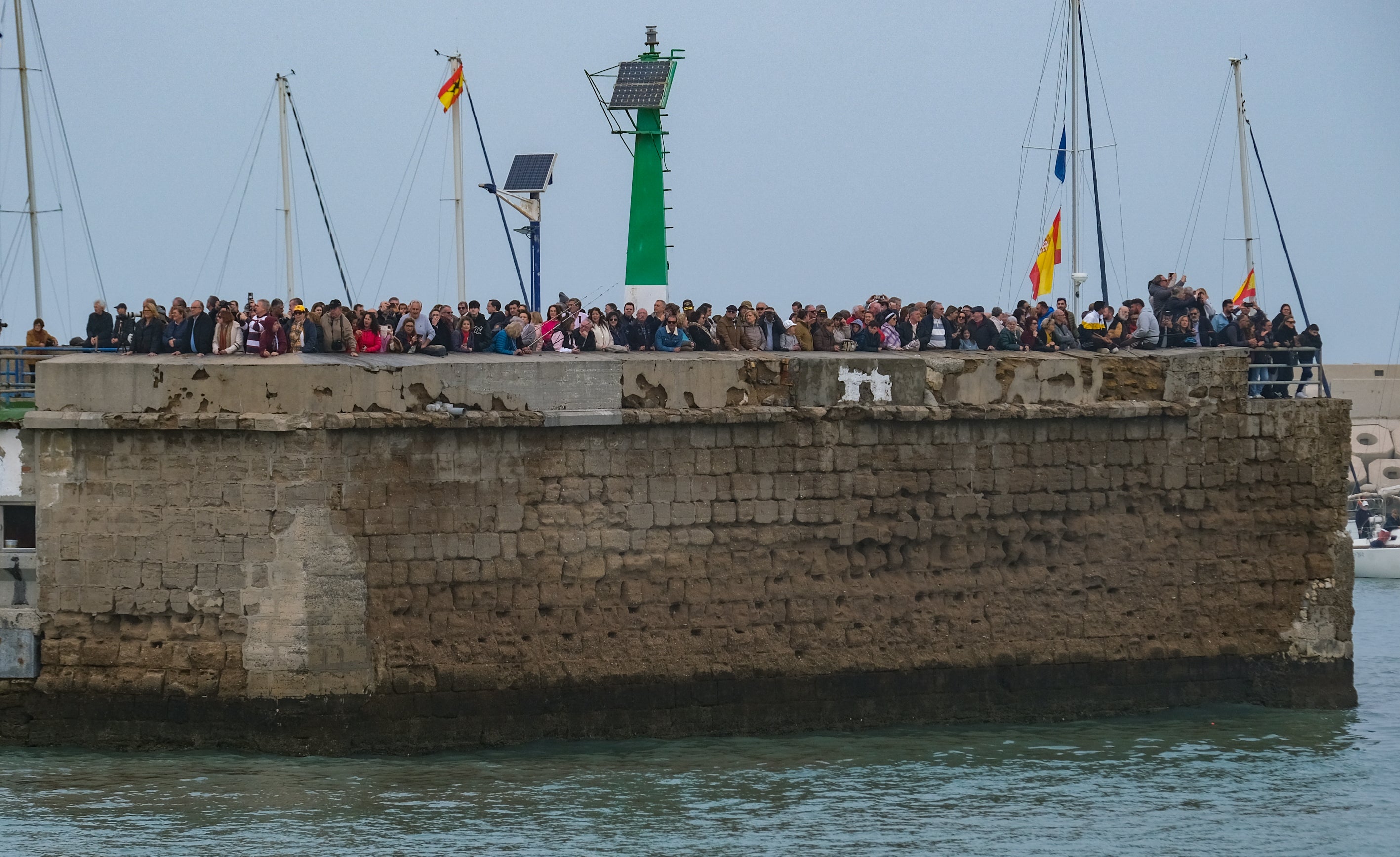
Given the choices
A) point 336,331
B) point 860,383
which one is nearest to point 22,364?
point 336,331

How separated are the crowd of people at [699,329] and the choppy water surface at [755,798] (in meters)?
4.11

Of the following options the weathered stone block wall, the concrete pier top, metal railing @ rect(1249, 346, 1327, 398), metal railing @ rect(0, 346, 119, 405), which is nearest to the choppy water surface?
the weathered stone block wall

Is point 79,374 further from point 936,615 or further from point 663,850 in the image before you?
point 936,615

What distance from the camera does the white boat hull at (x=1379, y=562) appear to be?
35.5 m

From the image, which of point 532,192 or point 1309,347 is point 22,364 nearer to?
point 532,192

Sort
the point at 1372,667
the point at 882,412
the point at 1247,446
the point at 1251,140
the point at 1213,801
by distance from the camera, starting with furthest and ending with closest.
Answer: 1. the point at 1251,140
2. the point at 1372,667
3. the point at 1247,446
4. the point at 882,412
5. the point at 1213,801

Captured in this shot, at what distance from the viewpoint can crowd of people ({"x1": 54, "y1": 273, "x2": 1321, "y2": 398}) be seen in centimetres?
1717

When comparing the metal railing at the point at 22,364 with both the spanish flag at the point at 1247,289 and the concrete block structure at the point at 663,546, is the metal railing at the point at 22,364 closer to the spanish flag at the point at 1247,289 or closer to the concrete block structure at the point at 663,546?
the concrete block structure at the point at 663,546

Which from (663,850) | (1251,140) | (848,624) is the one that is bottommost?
(663,850)

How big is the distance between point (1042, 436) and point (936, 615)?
2248 mm

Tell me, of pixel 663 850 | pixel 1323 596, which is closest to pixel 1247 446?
pixel 1323 596

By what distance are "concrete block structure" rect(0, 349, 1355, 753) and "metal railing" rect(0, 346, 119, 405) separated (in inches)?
37.4

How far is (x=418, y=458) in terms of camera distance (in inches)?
651

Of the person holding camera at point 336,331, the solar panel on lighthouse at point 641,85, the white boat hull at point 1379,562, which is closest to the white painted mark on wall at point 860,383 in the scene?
the person holding camera at point 336,331
